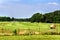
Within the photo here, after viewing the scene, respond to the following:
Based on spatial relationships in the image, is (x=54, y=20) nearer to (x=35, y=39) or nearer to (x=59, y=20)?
(x=59, y=20)

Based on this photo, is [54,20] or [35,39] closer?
[35,39]

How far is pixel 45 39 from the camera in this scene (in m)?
21.6

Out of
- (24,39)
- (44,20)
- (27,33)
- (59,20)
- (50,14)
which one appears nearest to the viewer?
(24,39)

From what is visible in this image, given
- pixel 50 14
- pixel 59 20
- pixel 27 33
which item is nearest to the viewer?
pixel 27 33

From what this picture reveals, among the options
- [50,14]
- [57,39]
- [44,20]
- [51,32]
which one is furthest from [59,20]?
[57,39]

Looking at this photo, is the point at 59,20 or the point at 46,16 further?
the point at 46,16

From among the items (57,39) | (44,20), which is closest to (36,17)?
(44,20)

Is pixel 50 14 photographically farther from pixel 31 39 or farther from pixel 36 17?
pixel 31 39

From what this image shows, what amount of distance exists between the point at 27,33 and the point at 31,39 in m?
5.83

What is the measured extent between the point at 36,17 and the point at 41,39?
155ft

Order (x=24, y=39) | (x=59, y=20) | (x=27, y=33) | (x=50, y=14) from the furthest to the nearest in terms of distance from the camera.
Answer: (x=50, y=14)
(x=59, y=20)
(x=27, y=33)
(x=24, y=39)

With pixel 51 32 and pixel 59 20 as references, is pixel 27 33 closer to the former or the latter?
pixel 51 32

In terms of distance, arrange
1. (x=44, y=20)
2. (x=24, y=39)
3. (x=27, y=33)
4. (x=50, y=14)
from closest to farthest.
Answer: (x=24, y=39)
(x=27, y=33)
(x=44, y=20)
(x=50, y=14)

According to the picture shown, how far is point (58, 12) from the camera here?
7862 cm
